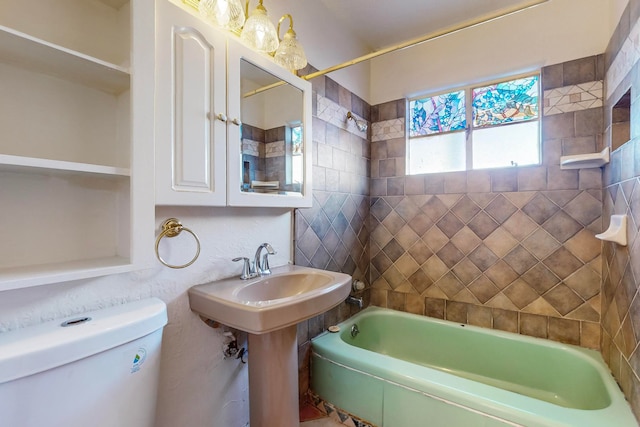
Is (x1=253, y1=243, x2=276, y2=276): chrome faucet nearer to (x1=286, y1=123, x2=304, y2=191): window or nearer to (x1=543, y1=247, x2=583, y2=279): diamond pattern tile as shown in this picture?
(x1=286, y1=123, x2=304, y2=191): window

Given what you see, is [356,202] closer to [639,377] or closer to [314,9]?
[314,9]

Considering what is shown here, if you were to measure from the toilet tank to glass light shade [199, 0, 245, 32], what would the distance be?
3.67ft

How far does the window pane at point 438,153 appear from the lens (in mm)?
2207

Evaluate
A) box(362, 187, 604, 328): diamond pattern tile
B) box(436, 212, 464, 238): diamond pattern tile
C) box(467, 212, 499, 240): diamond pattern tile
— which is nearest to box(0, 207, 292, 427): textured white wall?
box(362, 187, 604, 328): diamond pattern tile

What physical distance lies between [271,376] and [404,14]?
7.85 ft

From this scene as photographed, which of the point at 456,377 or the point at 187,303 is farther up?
the point at 187,303

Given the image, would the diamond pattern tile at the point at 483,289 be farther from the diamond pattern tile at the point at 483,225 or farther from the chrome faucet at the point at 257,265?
the chrome faucet at the point at 257,265

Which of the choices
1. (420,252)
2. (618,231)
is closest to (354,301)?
(420,252)

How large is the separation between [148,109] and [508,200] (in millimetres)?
2116

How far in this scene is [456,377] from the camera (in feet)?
4.52

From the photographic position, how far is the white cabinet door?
39.6 inches

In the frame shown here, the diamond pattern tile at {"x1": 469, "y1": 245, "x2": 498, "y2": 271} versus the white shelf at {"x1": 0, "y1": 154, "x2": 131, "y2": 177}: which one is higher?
the white shelf at {"x1": 0, "y1": 154, "x2": 131, "y2": 177}

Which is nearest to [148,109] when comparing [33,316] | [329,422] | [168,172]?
[168,172]

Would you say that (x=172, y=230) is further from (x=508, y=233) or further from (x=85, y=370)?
(x=508, y=233)
